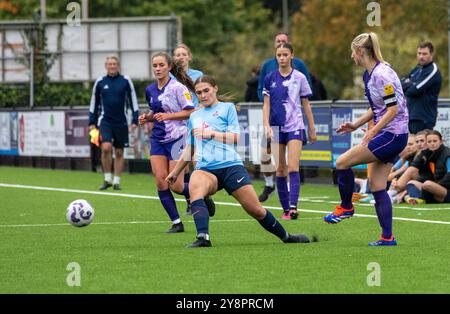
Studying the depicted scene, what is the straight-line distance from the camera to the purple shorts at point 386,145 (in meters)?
11.9

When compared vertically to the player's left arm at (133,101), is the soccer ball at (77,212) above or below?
below

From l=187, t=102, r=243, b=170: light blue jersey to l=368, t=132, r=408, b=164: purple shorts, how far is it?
1.28 metres

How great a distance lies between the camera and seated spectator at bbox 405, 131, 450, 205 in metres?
17.5

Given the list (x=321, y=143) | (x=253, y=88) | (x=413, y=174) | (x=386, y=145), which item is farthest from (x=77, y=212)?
(x=253, y=88)

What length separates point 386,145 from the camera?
11.9 m

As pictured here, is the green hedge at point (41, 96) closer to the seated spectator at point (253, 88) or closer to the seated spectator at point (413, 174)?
the seated spectator at point (253, 88)

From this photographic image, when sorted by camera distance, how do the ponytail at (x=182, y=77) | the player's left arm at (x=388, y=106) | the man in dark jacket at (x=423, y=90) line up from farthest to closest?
1. the man in dark jacket at (x=423, y=90)
2. the ponytail at (x=182, y=77)
3. the player's left arm at (x=388, y=106)

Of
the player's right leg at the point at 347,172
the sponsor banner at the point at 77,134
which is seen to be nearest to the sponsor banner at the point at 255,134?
the sponsor banner at the point at 77,134

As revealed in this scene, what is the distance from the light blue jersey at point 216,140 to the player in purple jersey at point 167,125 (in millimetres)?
2038

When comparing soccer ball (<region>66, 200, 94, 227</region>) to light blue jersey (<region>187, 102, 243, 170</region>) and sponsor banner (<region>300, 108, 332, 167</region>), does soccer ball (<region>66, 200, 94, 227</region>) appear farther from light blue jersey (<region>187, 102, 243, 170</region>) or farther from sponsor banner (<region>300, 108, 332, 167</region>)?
sponsor banner (<region>300, 108, 332, 167</region>)

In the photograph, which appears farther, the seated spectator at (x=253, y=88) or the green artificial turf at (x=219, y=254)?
the seated spectator at (x=253, y=88)

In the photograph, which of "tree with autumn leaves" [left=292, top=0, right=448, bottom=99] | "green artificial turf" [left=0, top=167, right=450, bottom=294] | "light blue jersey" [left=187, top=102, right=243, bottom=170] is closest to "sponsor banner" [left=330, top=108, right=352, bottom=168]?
"green artificial turf" [left=0, top=167, right=450, bottom=294]

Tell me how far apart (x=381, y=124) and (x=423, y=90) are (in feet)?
22.3
